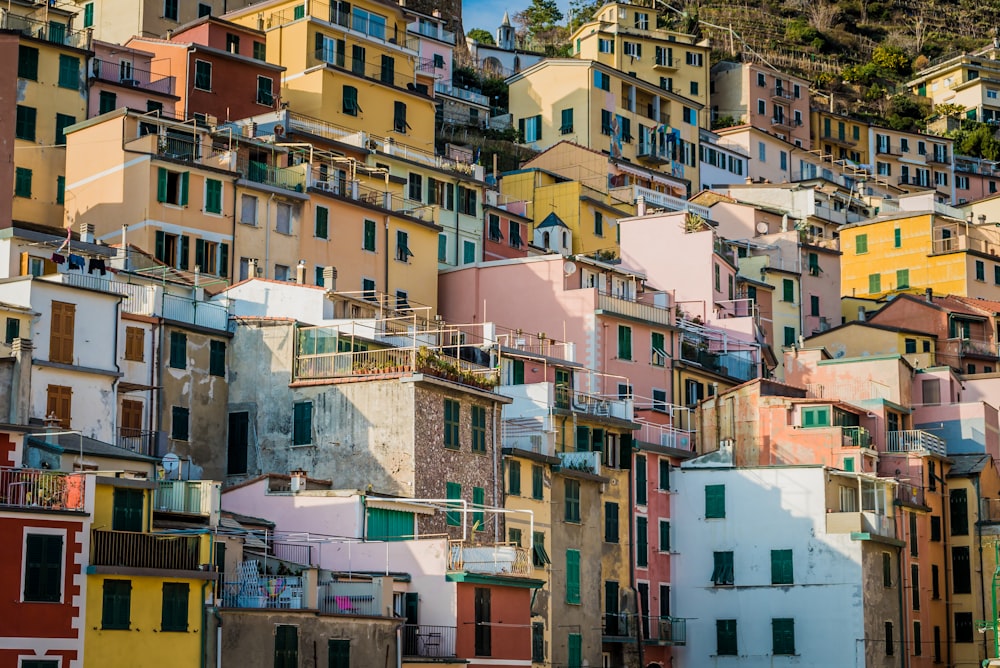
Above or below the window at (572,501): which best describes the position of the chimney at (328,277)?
above

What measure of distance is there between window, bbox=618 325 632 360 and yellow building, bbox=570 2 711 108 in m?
51.6

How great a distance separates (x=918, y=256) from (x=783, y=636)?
42.8 meters

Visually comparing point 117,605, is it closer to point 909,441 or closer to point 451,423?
point 451,423

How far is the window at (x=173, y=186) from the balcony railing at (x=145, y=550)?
2301cm

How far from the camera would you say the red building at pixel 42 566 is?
3659 cm

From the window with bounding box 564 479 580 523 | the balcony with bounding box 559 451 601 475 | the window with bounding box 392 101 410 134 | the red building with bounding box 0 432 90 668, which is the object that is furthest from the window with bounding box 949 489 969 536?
the red building with bounding box 0 432 90 668

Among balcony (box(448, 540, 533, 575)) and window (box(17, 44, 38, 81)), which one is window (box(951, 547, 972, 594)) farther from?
window (box(17, 44, 38, 81))

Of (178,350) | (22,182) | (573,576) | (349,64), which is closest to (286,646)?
(178,350)

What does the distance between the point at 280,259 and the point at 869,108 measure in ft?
294

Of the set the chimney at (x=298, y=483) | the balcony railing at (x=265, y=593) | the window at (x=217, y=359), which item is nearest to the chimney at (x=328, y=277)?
the window at (x=217, y=359)

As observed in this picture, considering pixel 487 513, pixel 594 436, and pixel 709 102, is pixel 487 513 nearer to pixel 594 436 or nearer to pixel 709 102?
A: pixel 594 436

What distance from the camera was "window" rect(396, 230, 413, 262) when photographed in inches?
2707

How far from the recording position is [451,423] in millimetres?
50156

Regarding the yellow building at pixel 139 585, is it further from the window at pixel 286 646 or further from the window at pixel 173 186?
the window at pixel 173 186
